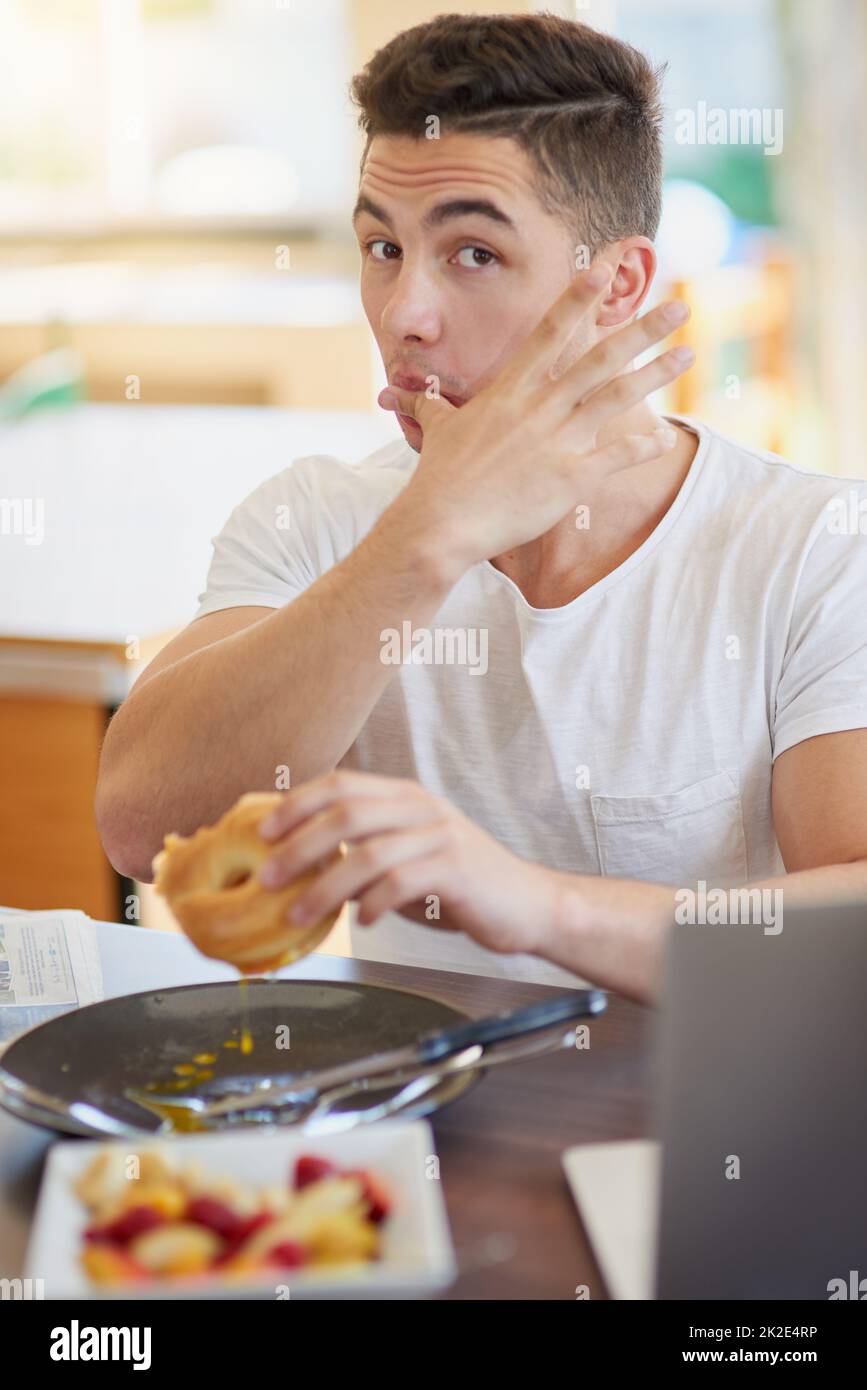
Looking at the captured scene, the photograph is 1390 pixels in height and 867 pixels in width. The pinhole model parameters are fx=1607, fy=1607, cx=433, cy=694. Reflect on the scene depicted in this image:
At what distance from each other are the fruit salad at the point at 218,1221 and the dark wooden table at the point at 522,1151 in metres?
0.07

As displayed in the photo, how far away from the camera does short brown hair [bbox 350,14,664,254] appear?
136 centimetres

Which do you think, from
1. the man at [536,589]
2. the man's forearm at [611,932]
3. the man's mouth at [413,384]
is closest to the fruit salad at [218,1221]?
the man's forearm at [611,932]

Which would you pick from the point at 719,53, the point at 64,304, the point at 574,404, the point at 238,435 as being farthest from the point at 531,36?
the point at 719,53

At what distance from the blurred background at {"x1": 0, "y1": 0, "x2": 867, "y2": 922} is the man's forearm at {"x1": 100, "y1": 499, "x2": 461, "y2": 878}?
234cm

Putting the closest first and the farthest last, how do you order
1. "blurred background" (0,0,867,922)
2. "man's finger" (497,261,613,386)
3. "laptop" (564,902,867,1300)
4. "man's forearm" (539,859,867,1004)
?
"laptop" (564,902,867,1300), "man's forearm" (539,859,867,1004), "man's finger" (497,261,613,386), "blurred background" (0,0,867,922)

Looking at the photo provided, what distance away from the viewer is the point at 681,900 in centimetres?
108

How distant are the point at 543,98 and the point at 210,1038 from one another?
0.84 m

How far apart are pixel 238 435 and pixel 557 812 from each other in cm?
220

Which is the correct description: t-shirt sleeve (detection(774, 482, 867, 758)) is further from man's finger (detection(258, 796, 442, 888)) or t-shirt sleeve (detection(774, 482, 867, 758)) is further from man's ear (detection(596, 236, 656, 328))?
man's finger (detection(258, 796, 442, 888))

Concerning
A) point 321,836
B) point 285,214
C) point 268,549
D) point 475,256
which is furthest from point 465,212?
point 285,214

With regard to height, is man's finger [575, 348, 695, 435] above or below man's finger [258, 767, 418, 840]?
above

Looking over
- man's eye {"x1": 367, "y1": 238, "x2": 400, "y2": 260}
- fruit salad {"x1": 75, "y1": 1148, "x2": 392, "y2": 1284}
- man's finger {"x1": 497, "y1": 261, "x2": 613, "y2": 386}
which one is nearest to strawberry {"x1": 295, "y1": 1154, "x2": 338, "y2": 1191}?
fruit salad {"x1": 75, "y1": 1148, "x2": 392, "y2": 1284}

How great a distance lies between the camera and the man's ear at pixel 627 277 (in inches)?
57.3
